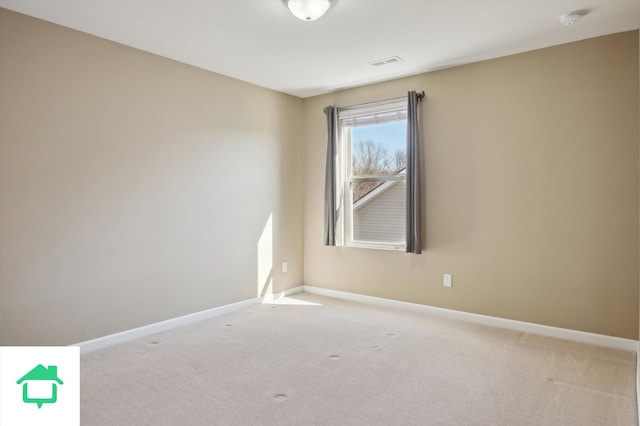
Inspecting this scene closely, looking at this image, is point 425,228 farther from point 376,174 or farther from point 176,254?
point 176,254

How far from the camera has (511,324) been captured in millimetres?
3695

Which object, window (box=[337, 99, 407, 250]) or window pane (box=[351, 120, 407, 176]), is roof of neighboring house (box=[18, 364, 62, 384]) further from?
window pane (box=[351, 120, 407, 176])

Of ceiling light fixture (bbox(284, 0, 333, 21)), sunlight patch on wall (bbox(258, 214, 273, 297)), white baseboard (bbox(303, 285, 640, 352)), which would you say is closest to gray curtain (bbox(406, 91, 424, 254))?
white baseboard (bbox(303, 285, 640, 352))

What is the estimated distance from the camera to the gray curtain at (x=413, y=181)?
13.6 ft

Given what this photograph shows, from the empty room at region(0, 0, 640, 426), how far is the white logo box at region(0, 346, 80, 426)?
1 cm

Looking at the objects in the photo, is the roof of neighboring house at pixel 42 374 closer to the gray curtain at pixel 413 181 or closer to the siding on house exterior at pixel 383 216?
the gray curtain at pixel 413 181

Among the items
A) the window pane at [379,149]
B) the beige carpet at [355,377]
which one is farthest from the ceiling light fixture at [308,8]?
the beige carpet at [355,377]

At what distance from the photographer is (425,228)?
4215 mm

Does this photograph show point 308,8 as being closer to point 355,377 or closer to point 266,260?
point 355,377

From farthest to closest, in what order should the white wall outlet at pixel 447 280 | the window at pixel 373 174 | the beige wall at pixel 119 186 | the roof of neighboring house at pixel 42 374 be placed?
1. the window at pixel 373 174
2. the white wall outlet at pixel 447 280
3. the beige wall at pixel 119 186
4. the roof of neighboring house at pixel 42 374

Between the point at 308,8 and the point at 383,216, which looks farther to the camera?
the point at 383,216

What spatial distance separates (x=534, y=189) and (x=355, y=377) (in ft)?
7.42

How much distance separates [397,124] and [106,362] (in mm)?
3494

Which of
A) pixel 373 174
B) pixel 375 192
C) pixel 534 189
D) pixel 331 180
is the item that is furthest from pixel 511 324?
pixel 331 180
